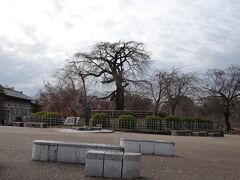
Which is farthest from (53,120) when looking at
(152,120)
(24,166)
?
(24,166)

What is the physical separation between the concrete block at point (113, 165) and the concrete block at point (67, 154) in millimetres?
1907

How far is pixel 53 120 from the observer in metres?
36.2

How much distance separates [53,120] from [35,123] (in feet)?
7.40

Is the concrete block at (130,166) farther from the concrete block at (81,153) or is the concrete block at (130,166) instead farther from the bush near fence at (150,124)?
the bush near fence at (150,124)

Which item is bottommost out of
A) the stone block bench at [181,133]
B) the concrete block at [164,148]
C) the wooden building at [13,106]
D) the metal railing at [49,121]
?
the stone block bench at [181,133]

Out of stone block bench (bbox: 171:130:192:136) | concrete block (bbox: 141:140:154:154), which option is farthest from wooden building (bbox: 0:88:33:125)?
concrete block (bbox: 141:140:154:154)

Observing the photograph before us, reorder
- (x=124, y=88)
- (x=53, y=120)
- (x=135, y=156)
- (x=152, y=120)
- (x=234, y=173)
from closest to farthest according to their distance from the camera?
1. (x=135, y=156)
2. (x=234, y=173)
3. (x=152, y=120)
4. (x=53, y=120)
5. (x=124, y=88)

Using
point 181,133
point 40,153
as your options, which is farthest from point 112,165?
Result: point 181,133

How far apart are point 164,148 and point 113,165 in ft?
16.9

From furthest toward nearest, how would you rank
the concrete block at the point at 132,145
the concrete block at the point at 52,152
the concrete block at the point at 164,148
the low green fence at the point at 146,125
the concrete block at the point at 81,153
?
1. the low green fence at the point at 146,125
2. the concrete block at the point at 132,145
3. the concrete block at the point at 164,148
4. the concrete block at the point at 52,152
5. the concrete block at the point at 81,153

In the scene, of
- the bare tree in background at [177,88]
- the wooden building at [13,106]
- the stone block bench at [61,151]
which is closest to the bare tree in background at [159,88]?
the bare tree in background at [177,88]

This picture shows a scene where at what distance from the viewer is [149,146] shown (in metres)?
13.1

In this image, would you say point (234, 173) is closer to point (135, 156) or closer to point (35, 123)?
point (135, 156)

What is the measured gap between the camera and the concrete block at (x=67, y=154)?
32.2ft
